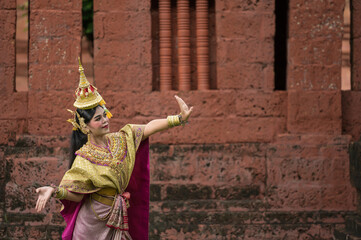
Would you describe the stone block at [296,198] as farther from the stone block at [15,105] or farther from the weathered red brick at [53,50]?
the stone block at [15,105]

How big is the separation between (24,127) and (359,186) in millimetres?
4150

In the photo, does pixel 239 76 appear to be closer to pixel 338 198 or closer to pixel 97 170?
pixel 338 198

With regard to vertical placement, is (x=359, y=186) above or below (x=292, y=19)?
below

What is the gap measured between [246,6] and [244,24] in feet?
0.74

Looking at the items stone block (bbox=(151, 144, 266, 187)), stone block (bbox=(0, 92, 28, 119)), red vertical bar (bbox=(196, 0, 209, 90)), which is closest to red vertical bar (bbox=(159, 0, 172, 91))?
red vertical bar (bbox=(196, 0, 209, 90))

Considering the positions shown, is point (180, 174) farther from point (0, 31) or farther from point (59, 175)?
point (0, 31)

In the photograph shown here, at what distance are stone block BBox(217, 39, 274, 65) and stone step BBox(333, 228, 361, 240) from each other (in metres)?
2.26

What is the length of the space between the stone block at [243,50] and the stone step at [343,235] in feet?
7.42

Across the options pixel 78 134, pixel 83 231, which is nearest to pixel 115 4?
pixel 78 134

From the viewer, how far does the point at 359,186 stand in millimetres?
6059

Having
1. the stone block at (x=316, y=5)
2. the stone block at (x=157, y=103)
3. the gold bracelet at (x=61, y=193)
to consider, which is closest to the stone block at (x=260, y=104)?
the stone block at (x=157, y=103)

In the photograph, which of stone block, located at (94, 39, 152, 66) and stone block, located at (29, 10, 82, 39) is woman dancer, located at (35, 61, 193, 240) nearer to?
stone block, located at (94, 39, 152, 66)

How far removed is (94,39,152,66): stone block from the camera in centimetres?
706

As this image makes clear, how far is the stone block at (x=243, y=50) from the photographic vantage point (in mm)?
7109
